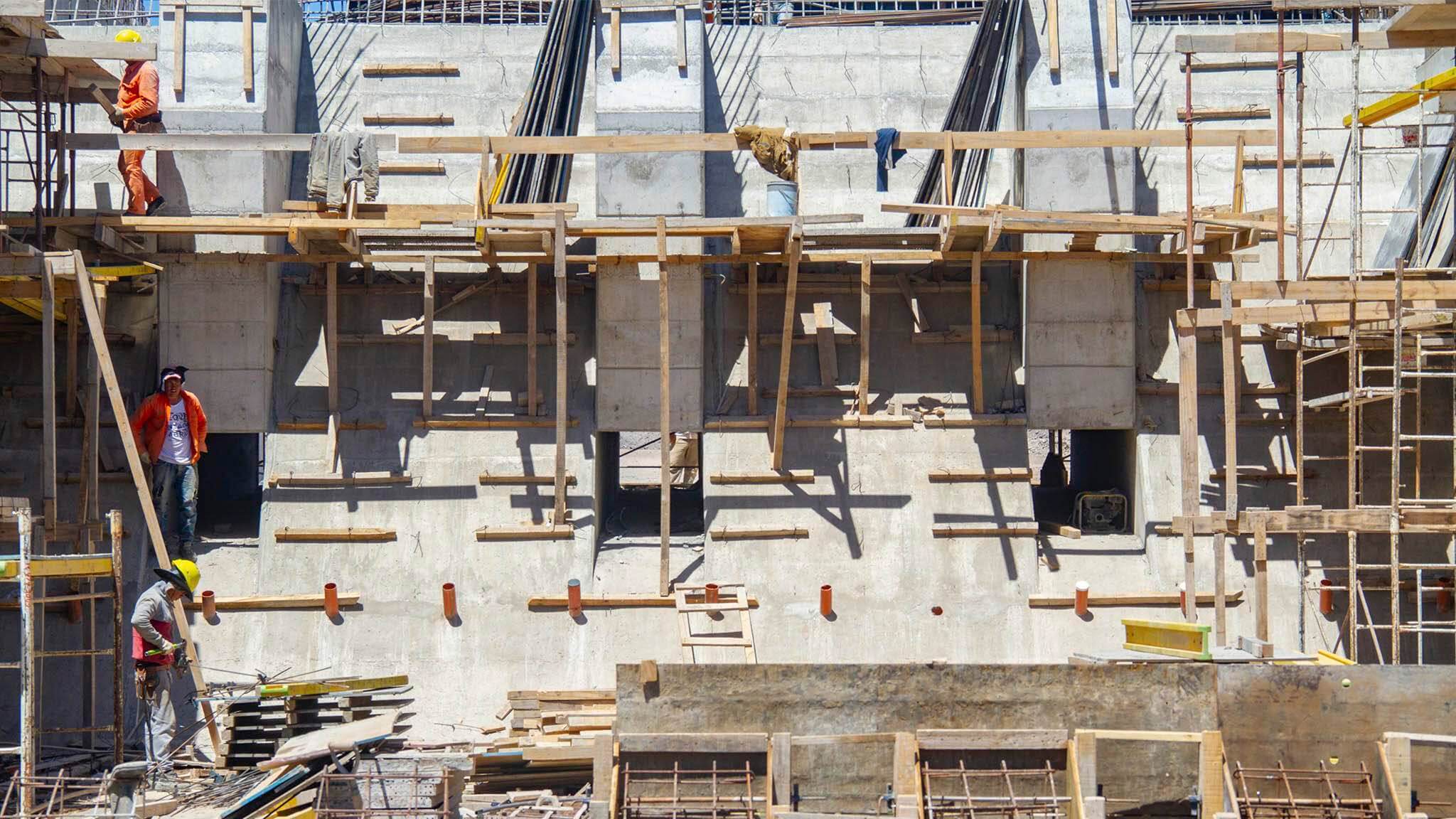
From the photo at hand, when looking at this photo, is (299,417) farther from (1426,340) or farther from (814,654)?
(1426,340)

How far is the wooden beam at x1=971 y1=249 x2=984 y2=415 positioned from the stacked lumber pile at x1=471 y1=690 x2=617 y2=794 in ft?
18.5

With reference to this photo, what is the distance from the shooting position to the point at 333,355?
61.2 ft

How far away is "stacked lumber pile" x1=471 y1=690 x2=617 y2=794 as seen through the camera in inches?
577

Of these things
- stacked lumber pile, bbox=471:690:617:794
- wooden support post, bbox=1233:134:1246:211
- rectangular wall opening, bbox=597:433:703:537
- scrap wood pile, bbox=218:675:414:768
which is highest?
wooden support post, bbox=1233:134:1246:211

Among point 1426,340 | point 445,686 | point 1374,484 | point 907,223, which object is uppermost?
point 907,223

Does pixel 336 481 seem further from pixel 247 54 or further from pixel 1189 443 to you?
pixel 1189 443

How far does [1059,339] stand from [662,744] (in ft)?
25.2

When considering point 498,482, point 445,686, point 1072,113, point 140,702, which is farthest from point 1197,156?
point 140,702

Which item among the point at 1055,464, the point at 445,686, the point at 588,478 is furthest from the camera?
the point at 1055,464

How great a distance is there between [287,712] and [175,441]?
159 inches

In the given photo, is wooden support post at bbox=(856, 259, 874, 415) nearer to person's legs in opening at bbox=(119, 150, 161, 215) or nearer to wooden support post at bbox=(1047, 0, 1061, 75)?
wooden support post at bbox=(1047, 0, 1061, 75)

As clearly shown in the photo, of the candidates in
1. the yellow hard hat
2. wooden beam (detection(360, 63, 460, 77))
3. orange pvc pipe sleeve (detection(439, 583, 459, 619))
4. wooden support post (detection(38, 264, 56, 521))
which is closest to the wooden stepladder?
orange pvc pipe sleeve (detection(439, 583, 459, 619))

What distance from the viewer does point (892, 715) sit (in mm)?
13391

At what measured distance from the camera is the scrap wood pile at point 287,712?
588 inches
